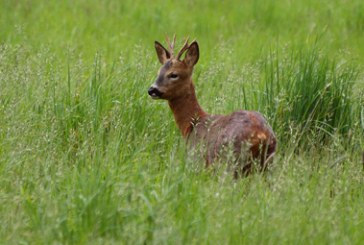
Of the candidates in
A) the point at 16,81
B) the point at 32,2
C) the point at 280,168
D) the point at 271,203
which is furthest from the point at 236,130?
the point at 32,2

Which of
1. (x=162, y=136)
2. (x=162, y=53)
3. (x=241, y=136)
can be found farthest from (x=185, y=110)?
(x=241, y=136)

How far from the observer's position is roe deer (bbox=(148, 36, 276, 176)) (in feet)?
20.8

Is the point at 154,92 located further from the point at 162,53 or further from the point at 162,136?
the point at 162,53

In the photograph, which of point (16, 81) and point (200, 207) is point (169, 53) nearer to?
point (16, 81)

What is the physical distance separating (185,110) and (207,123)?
0.35 meters

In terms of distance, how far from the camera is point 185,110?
727 cm

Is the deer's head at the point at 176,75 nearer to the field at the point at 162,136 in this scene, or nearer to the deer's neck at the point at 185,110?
the deer's neck at the point at 185,110

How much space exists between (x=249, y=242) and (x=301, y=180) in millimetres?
801

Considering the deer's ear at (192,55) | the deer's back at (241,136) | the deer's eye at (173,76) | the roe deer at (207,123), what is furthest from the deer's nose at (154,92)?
the deer's back at (241,136)

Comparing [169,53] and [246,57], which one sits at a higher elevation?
[169,53]

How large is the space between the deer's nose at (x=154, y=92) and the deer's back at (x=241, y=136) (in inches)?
19.4

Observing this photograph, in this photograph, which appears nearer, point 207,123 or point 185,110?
point 207,123

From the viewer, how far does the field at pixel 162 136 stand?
513 centimetres

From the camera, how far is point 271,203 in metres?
5.43
